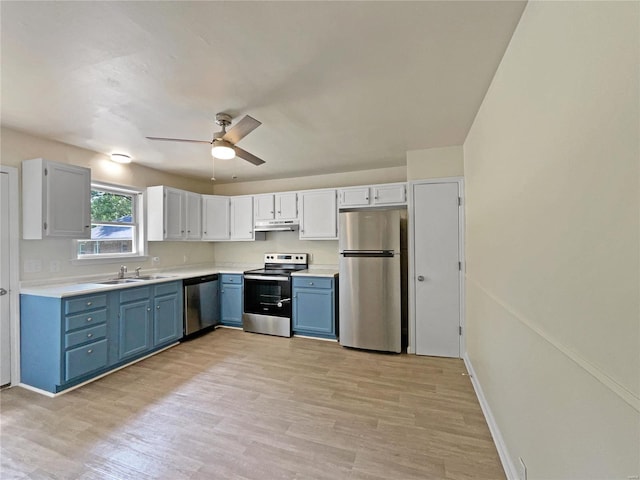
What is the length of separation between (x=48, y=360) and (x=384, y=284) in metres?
3.46

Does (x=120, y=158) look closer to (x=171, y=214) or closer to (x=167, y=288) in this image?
(x=171, y=214)

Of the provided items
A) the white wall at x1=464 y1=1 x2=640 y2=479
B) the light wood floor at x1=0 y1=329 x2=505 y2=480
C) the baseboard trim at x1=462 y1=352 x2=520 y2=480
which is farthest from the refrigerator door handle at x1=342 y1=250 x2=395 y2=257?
the white wall at x1=464 y1=1 x2=640 y2=479

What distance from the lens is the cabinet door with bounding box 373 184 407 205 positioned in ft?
12.2

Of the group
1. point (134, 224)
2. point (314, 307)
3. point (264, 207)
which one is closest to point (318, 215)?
point (264, 207)

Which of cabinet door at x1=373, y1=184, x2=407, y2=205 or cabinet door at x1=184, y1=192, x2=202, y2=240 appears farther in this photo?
cabinet door at x1=184, y1=192, x2=202, y2=240

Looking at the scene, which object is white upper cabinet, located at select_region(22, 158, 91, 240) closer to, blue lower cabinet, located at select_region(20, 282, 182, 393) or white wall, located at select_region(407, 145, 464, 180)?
blue lower cabinet, located at select_region(20, 282, 182, 393)

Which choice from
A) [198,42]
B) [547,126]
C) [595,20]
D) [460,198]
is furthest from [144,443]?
[460,198]

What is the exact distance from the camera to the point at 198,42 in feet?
5.07

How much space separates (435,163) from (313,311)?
99.0 inches

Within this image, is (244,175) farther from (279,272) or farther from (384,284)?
(384,284)

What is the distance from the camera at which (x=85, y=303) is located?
2709mm

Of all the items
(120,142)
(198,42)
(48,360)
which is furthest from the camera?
(120,142)

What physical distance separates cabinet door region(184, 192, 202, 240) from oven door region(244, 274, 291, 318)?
1.13 meters

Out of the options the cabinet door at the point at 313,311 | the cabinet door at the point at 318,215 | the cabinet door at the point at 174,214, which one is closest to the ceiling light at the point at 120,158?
the cabinet door at the point at 174,214
